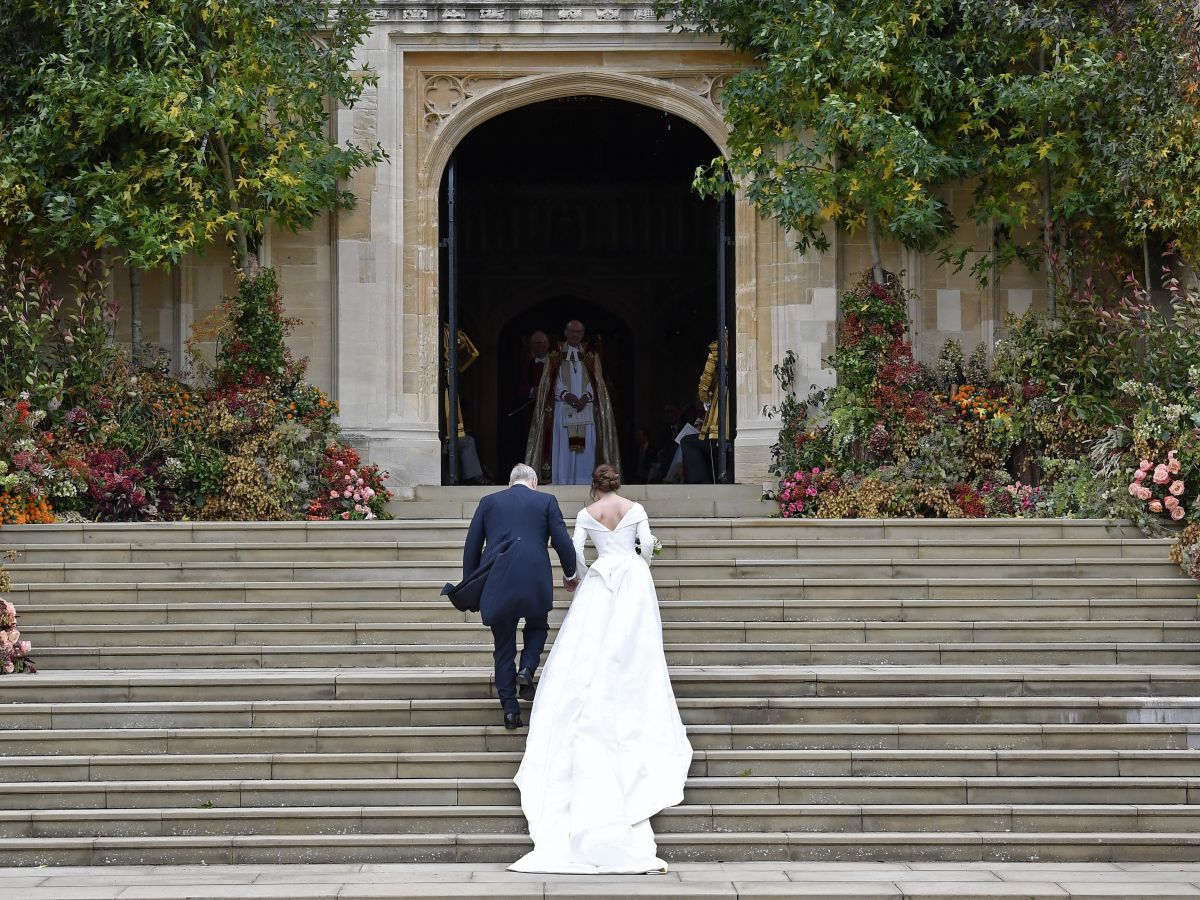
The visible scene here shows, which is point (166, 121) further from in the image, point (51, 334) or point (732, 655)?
point (732, 655)

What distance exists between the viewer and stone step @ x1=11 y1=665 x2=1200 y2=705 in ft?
26.5

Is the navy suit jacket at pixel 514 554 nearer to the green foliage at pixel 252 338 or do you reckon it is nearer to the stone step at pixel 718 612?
the stone step at pixel 718 612

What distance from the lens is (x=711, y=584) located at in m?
9.50

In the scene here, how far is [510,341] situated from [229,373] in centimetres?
887

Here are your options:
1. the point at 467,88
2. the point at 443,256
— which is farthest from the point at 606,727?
the point at 467,88

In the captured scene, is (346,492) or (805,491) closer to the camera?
(346,492)

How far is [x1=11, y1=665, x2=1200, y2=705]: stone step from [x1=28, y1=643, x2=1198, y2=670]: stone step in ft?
1.89

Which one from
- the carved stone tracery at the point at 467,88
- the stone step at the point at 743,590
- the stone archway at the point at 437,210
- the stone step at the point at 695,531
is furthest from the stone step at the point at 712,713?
the carved stone tracery at the point at 467,88

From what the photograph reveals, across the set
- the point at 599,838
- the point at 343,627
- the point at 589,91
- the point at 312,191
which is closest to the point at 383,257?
the point at 312,191

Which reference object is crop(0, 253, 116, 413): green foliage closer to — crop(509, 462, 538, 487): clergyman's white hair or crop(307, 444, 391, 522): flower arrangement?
crop(307, 444, 391, 522): flower arrangement

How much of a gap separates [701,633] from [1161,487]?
144 inches

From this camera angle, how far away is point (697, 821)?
7.14m

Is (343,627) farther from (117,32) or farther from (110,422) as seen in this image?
(117,32)

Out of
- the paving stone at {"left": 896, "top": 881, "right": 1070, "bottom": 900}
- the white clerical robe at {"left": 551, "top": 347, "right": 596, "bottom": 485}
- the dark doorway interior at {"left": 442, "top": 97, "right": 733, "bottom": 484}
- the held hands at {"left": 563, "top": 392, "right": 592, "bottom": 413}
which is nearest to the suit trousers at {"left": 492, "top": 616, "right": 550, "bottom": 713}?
the paving stone at {"left": 896, "top": 881, "right": 1070, "bottom": 900}
